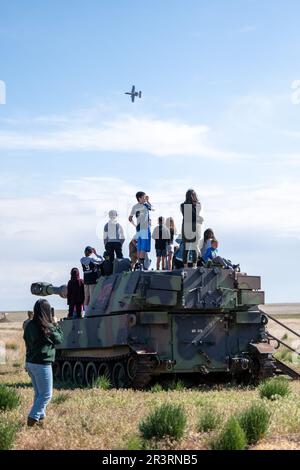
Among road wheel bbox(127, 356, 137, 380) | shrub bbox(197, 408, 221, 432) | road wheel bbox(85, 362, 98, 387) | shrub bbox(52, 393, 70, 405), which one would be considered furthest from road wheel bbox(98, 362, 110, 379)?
shrub bbox(197, 408, 221, 432)

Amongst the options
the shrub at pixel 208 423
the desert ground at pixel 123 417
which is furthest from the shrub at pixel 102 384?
the shrub at pixel 208 423

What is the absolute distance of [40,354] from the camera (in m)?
12.9

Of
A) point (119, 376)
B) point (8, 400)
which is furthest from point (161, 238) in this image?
point (8, 400)

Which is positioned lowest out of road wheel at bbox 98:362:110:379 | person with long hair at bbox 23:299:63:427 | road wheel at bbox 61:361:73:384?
road wheel at bbox 61:361:73:384

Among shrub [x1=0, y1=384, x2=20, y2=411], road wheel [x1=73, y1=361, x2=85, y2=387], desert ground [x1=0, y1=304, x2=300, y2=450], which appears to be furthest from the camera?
road wheel [x1=73, y1=361, x2=85, y2=387]

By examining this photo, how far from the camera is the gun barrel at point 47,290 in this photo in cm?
2400

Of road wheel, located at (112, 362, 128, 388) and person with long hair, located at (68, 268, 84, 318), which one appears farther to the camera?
person with long hair, located at (68, 268, 84, 318)

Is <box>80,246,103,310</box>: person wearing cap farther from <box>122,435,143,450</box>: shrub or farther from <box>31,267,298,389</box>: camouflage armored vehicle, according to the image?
<box>122,435,143,450</box>: shrub

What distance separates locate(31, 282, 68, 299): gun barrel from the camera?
24.0 metres

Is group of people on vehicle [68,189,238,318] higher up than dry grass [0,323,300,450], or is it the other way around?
group of people on vehicle [68,189,238,318]

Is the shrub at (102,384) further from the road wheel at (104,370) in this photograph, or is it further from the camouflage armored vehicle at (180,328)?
the road wheel at (104,370)

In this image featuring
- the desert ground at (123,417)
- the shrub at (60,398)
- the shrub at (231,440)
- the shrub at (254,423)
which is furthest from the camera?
the shrub at (60,398)
